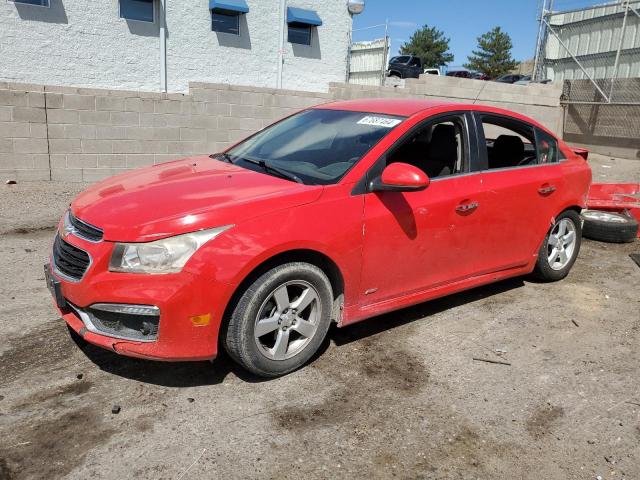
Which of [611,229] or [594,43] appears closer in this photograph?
[611,229]

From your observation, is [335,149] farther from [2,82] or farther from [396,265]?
[2,82]

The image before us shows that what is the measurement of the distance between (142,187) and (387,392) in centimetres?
199

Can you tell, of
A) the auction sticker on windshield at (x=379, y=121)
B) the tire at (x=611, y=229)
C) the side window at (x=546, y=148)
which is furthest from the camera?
the tire at (x=611, y=229)

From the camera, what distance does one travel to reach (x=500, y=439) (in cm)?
293

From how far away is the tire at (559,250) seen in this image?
5094 mm

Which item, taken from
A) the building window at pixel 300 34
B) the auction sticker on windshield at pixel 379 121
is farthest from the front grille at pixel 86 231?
the building window at pixel 300 34

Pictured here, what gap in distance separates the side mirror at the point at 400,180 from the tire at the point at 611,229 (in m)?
4.44

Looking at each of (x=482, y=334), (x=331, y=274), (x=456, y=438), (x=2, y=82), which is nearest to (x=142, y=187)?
(x=331, y=274)

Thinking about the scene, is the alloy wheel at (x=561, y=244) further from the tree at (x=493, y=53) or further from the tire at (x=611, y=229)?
the tree at (x=493, y=53)

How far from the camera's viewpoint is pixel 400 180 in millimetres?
3463

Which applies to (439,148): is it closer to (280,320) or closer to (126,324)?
(280,320)

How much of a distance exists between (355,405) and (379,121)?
6.64ft

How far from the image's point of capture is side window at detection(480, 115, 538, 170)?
4605 mm

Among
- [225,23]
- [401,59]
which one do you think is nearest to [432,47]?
[401,59]
